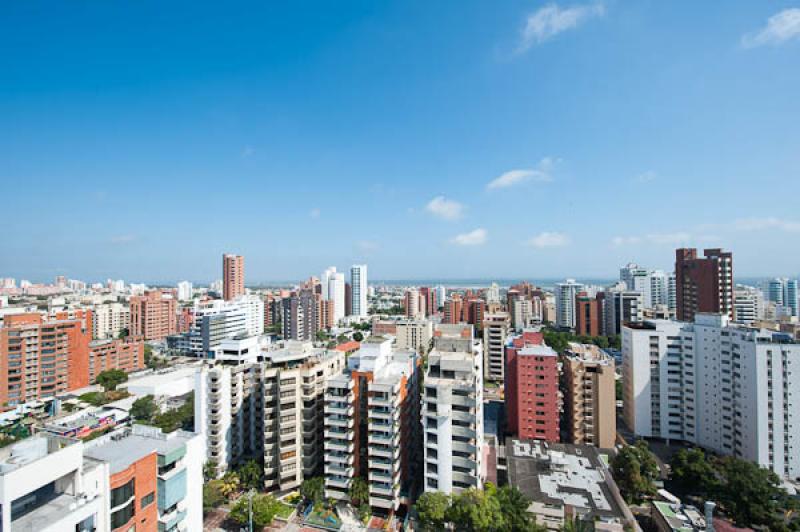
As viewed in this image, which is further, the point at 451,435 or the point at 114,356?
the point at 114,356

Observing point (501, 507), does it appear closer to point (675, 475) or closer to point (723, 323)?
point (675, 475)

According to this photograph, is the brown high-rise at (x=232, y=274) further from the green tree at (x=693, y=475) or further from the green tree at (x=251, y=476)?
the green tree at (x=693, y=475)

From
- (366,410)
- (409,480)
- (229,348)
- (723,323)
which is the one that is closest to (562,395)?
(723,323)

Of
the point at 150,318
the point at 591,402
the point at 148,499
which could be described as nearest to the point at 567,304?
the point at 591,402

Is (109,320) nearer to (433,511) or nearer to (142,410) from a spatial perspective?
(142,410)

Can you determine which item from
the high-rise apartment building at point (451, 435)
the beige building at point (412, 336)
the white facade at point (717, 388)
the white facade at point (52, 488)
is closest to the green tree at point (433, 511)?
the high-rise apartment building at point (451, 435)

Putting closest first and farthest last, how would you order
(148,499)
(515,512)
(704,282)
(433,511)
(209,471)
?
(148,499), (515,512), (433,511), (209,471), (704,282)

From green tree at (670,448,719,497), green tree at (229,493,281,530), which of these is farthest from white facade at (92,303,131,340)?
green tree at (670,448,719,497)
